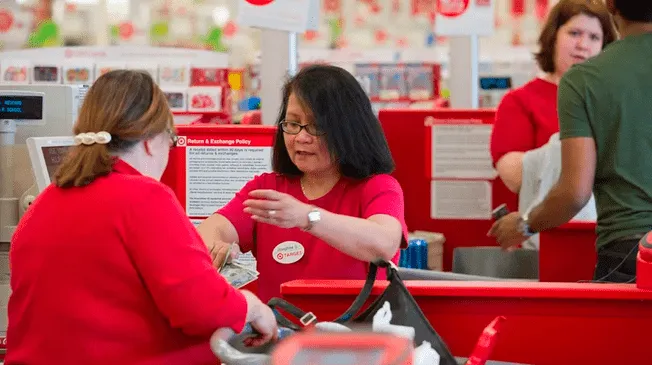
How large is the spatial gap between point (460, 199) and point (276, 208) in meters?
3.19

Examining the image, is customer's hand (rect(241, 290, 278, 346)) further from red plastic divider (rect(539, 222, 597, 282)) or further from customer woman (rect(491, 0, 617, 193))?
customer woman (rect(491, 0, 617, 193))

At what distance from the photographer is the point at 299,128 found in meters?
3.02

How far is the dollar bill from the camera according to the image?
2885 mm

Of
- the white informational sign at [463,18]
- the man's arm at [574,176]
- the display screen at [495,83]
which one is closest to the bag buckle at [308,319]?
the man's arm at [574,176]

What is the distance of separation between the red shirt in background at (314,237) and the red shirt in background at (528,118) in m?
1.68

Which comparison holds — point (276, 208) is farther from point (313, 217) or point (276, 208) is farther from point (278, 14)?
point (278, 14)

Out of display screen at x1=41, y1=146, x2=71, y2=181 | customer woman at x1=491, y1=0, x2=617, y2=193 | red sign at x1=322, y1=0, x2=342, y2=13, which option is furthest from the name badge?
red sign at x1=322, y1=0, x2=342, y2=13

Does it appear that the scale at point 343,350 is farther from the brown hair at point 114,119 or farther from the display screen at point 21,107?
the display screen at point 21,107

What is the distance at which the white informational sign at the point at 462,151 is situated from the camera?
5.57 meters

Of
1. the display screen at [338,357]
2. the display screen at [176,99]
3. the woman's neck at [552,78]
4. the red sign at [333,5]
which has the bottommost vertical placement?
the display screen at [338,357]

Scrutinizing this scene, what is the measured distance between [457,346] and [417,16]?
46.0 ft

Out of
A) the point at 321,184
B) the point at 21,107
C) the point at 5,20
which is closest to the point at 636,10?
the point at 321,184

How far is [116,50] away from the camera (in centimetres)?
1069

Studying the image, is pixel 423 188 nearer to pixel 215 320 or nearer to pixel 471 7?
pixel 471 7
